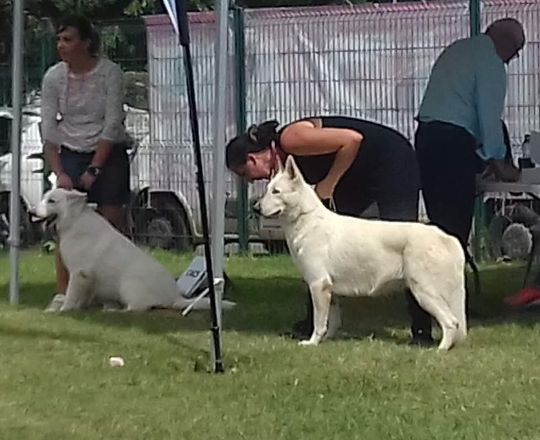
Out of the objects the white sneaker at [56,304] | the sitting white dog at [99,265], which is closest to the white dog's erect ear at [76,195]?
the sitting white dog at [99,265]

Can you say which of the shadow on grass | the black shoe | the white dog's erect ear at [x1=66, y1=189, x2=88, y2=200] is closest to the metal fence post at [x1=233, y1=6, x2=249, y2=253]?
the shadow on grass

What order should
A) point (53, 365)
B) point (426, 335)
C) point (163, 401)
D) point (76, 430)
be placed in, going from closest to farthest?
point (76, 430) → point (163, 401) → point (53, 365) → point (426, 335)

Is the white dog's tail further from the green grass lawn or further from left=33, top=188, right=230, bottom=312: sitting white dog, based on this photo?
the green grass lawn

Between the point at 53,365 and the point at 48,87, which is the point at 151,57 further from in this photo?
the point at 53,365

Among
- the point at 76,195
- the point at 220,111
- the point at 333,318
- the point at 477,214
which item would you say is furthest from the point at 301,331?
the point at 477,214

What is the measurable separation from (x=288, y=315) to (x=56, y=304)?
68.2 inches

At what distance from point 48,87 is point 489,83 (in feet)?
11.2

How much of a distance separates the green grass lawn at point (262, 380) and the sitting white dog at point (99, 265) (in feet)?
0.79

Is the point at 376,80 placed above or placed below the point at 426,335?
above

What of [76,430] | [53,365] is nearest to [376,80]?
[53,365]

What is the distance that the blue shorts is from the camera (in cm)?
981

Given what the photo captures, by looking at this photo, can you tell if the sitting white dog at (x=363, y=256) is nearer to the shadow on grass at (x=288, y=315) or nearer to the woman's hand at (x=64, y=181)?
the shadow on grass at (x=288, y=315)

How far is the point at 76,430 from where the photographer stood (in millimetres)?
5680

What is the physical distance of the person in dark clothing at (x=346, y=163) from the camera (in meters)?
7.74
